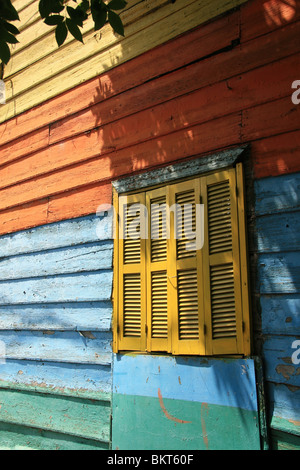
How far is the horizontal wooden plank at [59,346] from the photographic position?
12.4 ft

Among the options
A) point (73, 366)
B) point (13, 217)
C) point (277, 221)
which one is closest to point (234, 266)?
point (277, 221)

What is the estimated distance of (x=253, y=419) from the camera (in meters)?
2.77

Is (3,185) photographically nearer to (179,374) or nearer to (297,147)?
(179,374)

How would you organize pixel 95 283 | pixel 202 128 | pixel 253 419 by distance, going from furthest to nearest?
pixel 95 283, pixel 202 128, pixel 253 419

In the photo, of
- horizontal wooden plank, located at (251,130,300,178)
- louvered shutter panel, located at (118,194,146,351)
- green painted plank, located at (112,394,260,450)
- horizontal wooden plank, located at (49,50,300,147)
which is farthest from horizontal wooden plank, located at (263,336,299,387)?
horizontal wooden plank, located at (49,50,300,147)

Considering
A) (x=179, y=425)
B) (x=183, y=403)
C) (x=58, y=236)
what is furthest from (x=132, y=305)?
(x=58, y=236)

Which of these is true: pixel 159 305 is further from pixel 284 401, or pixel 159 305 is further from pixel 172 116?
pixel 172 116

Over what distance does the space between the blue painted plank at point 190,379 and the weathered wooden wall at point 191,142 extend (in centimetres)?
17

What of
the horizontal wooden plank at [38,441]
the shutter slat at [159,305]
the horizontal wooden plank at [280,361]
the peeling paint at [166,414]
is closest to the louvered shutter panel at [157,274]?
the shutter slat at [159,305]

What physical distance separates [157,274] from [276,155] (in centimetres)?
130

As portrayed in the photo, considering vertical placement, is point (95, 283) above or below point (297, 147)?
below

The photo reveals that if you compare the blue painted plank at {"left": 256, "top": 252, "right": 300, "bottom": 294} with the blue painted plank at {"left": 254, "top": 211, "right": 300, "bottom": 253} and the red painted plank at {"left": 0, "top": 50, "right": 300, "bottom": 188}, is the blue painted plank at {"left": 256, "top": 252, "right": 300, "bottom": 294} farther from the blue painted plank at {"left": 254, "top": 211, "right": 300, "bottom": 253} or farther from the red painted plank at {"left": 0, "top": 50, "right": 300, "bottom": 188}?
the red painted plank at {"left": 0, "top": 50, "right": 300, "bottom": 188}

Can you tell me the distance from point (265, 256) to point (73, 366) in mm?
2069

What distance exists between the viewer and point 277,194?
9.82 feet
